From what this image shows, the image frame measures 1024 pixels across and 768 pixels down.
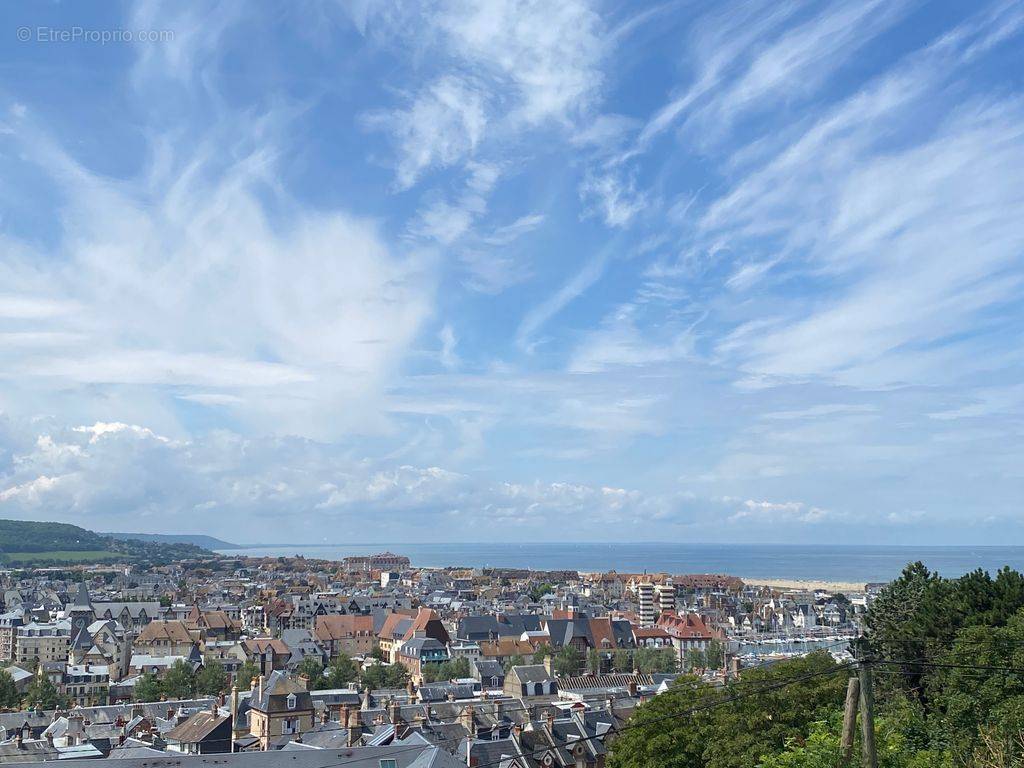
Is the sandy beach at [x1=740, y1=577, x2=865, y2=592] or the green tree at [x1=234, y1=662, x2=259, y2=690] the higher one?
the sandy beach at [x1=740, y1=577, x2=865, y2=592]

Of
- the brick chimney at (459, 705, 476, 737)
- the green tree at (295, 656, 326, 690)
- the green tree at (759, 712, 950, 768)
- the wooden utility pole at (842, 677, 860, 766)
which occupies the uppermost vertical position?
the wooden utility pole at (842, 677, 860, 766)

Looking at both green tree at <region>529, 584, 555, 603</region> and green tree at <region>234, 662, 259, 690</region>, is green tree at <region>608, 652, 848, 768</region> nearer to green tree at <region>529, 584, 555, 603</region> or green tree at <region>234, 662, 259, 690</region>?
green tree at <region>234, 662, 259, 690</region>

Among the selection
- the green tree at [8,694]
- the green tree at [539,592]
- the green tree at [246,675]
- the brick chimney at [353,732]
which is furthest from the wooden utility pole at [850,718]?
the green tree at [539,592]

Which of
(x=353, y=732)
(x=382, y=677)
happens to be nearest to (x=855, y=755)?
(x=353, y=732)

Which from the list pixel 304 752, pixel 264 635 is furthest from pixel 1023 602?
pixel 264 635

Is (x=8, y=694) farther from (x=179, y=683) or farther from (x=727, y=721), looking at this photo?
(x=727, y=721)

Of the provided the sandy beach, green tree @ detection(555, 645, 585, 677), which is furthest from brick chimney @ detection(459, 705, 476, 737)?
the sandy beach
